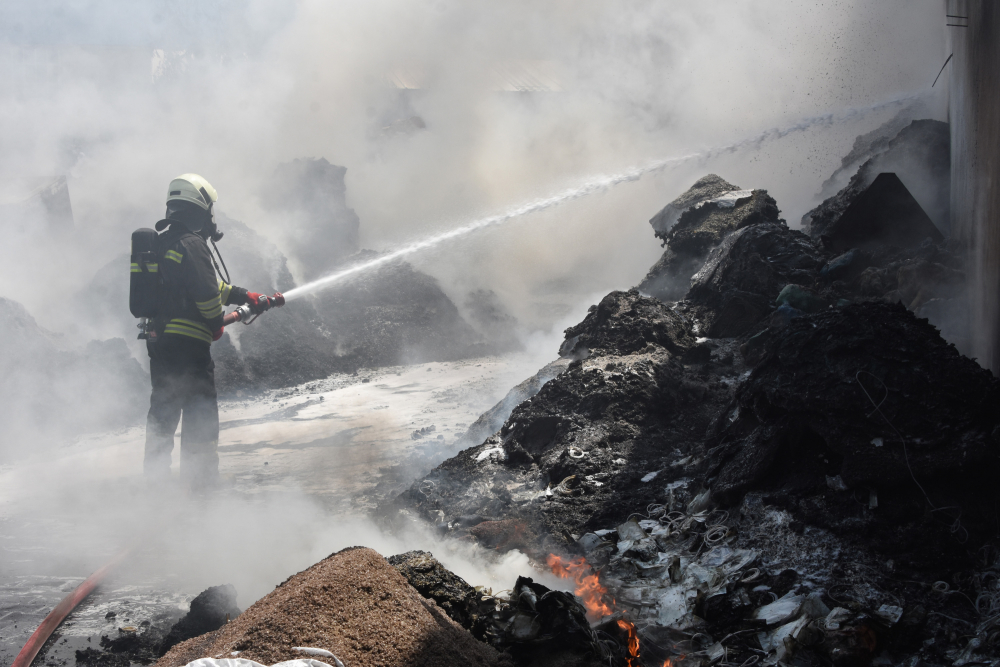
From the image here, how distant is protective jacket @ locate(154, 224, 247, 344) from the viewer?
188 inches

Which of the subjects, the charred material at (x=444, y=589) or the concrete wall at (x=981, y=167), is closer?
the charred material at (x=444, y=589)

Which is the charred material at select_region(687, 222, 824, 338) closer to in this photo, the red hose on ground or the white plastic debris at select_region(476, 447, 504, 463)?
the white plastic debris at select_region(476, 447, 504, 463)

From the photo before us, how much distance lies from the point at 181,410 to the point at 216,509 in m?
0.88

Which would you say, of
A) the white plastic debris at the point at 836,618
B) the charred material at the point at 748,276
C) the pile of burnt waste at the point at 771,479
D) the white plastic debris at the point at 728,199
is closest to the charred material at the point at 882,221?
the charred material at the point at 748,276

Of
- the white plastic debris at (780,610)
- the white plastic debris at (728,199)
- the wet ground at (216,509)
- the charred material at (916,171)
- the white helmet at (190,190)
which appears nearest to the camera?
the white plastic debris at (780,610)

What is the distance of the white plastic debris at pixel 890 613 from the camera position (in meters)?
2.56

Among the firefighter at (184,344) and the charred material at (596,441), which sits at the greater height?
the firefighter at (184,344)

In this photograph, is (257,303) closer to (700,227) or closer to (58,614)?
(58,614)

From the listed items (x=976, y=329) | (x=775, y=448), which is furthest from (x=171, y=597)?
(x=976, y=329)

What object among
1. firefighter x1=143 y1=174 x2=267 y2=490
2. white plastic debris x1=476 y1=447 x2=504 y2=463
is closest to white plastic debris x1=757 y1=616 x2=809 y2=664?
white plastic debris x1=476 y1=447 x2=504 y2=463

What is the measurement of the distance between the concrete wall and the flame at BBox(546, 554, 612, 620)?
2912 mm

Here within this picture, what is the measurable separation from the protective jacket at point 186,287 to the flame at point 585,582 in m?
3.31

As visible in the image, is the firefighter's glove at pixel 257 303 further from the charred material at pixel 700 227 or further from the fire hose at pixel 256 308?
the charred material at pixel 700 227

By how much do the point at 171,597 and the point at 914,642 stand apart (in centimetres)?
380
